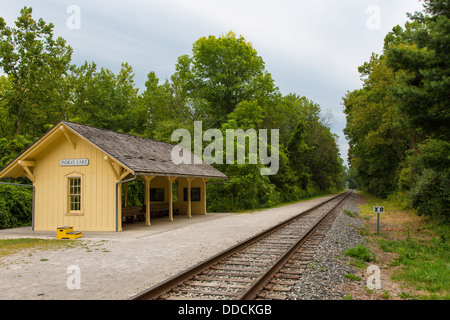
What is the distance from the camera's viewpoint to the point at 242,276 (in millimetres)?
6488

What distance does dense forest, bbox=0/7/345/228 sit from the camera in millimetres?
26531

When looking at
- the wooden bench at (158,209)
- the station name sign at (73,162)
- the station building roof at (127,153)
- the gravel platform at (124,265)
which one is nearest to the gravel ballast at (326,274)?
the gravel platform at (124,265)

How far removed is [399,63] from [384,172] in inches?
1283

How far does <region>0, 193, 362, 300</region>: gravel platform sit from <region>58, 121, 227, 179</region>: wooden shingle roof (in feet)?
9.54

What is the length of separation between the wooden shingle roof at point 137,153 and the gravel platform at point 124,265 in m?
2.91

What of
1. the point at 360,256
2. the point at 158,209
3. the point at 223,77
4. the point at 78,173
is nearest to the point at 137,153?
the point at 78,173

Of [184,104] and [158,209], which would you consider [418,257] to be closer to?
[158,209]

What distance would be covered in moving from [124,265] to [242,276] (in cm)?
279

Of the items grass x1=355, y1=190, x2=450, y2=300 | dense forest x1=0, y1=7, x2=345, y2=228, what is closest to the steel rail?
grass x1=355, y1=190, x2=450, y2=300

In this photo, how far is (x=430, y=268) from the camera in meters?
7.20

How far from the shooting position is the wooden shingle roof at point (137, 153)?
43.8 ft

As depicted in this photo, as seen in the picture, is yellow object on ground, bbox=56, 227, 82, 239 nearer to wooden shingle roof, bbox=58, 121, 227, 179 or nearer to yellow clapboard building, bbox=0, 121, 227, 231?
yellow clapboard building, bbox=0, 121, 227, 231

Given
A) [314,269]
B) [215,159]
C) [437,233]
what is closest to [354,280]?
[314,269]
